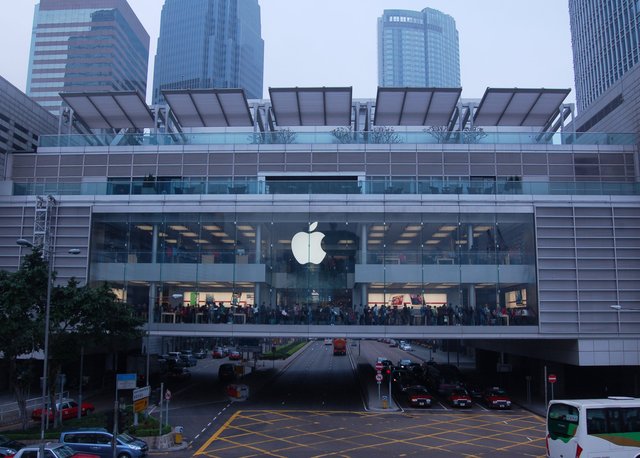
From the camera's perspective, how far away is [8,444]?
24.0m

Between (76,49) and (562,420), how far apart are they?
165 metres

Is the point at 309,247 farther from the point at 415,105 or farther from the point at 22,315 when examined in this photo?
the point at 415,105

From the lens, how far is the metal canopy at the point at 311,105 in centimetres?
4753

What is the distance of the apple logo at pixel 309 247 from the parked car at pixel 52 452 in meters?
18.4

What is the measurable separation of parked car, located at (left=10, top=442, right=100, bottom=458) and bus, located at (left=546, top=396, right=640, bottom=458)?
17434mm

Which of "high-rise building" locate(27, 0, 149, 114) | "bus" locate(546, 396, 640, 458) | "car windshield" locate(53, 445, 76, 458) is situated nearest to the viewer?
"bus" locate(546, 396, 640, 458)

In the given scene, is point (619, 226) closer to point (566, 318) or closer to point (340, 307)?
point (566, 318)

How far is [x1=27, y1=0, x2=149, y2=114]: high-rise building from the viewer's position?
15288cm

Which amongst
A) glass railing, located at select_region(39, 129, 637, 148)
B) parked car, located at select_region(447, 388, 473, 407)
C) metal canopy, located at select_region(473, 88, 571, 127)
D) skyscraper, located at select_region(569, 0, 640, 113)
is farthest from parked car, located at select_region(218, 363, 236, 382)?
skyscraper, located at select_region(569, 0, 640, 113)

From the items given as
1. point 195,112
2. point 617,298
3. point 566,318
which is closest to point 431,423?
point 566,318

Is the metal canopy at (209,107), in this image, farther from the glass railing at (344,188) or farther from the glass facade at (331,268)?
the glass facade at (331,268)

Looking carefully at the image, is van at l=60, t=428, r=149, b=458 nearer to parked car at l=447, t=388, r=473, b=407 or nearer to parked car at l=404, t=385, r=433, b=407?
parked car at l=404, t=385, r=433, b=407

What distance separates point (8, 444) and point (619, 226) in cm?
3598

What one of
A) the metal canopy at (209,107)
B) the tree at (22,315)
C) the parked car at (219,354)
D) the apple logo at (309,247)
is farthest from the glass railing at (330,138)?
the parked car at (219,354)
